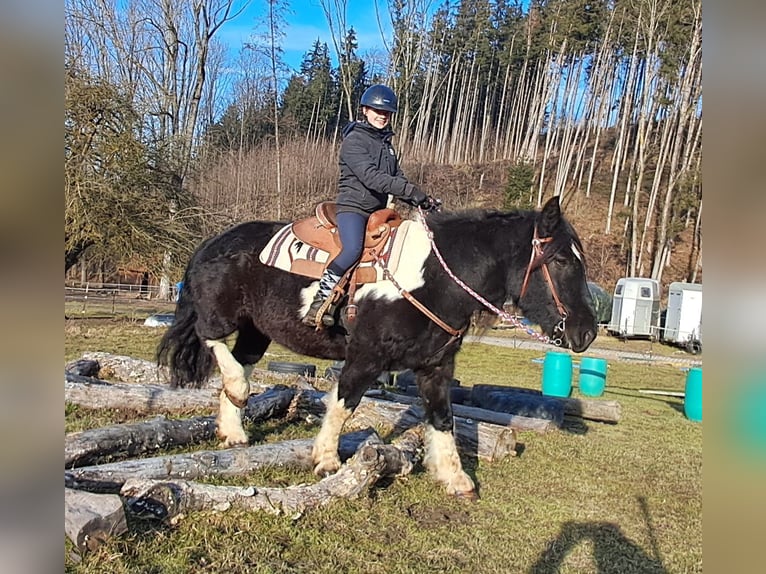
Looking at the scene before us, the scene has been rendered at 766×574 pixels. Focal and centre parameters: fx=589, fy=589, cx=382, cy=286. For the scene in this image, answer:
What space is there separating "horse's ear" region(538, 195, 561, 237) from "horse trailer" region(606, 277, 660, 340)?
72.6 feet

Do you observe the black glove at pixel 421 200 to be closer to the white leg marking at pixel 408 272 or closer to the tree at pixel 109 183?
the white leg marking at pixel 408 272

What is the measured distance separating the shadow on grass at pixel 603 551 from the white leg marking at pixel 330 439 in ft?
6.15

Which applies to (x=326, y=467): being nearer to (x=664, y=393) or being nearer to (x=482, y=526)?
(x=482, y=526)

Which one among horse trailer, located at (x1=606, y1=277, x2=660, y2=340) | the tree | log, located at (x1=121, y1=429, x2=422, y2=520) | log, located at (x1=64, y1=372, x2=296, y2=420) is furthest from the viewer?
horse trailer, located at (x1=606, y1=277, x2=660, y2=340)

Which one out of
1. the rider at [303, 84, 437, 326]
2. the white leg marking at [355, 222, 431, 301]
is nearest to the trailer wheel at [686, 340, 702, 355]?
the white leg marking at [355, 222, 431, 301]

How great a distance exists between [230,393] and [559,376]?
6959 millimetres

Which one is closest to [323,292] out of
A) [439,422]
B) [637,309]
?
[439,422]

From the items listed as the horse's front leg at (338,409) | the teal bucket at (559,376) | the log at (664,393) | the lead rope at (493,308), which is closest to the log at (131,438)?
the horse's front leg at (338,409)

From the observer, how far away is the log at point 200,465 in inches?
162

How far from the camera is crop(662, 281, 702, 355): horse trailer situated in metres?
22.2

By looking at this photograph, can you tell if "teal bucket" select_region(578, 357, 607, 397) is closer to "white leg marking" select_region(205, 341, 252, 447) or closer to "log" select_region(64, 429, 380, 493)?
"log" select_region(64, 429, 380, 493)

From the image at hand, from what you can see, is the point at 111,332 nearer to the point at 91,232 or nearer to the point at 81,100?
the point at 91,232
